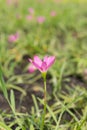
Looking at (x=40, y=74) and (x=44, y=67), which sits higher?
(x=44, y=67)

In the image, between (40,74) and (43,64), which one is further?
(40,74)

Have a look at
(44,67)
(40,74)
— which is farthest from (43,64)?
(40,74)

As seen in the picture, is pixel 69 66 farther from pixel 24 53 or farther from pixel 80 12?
pixel 80 12

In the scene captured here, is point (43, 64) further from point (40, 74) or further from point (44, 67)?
point (40, 74)

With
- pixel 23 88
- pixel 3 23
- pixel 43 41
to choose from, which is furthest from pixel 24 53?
pixel 3 23

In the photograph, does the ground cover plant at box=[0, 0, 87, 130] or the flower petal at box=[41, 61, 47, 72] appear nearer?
the flower petal at box=[41, 61, 47, 72]

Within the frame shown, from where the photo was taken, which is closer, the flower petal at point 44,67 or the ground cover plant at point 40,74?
the flower petal at point 44,67

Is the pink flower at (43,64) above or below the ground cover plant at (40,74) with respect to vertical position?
above

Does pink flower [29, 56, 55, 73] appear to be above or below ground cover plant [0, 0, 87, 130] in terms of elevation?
above
